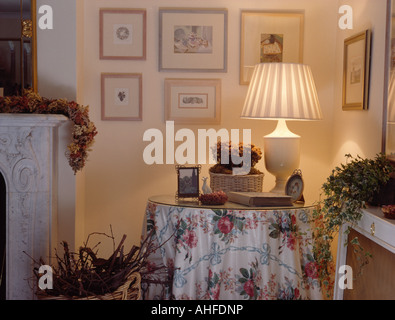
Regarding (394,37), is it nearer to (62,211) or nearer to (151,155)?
(151,155)

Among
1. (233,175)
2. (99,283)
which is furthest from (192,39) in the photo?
(99,283)

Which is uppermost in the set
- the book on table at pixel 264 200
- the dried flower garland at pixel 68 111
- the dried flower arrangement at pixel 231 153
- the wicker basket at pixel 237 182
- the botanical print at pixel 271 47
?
the botanical print at pixel 271 47

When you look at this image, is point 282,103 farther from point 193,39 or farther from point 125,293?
point 125,293

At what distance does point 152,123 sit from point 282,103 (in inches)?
38.0

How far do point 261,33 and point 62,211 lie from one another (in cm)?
172

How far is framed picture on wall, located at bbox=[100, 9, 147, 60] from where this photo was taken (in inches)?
140

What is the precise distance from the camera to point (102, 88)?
3570 millimetres

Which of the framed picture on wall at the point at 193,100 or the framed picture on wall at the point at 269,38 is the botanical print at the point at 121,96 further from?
the framed picture on wall at the point at 269,38

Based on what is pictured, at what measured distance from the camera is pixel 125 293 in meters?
2.57

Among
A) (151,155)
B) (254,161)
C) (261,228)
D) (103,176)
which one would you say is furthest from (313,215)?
(103,176)

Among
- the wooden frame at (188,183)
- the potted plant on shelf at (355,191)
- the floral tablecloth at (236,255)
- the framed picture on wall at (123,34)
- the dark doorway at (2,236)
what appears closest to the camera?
the potted plant on shelf at (355,191)

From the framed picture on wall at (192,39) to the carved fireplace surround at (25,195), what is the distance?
100 centimetres

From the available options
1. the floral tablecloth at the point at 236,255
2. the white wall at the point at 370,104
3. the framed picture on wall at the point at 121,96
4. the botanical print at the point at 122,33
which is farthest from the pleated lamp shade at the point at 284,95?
the botanical print at the point at 122,33

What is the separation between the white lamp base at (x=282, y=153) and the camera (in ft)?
10.3
